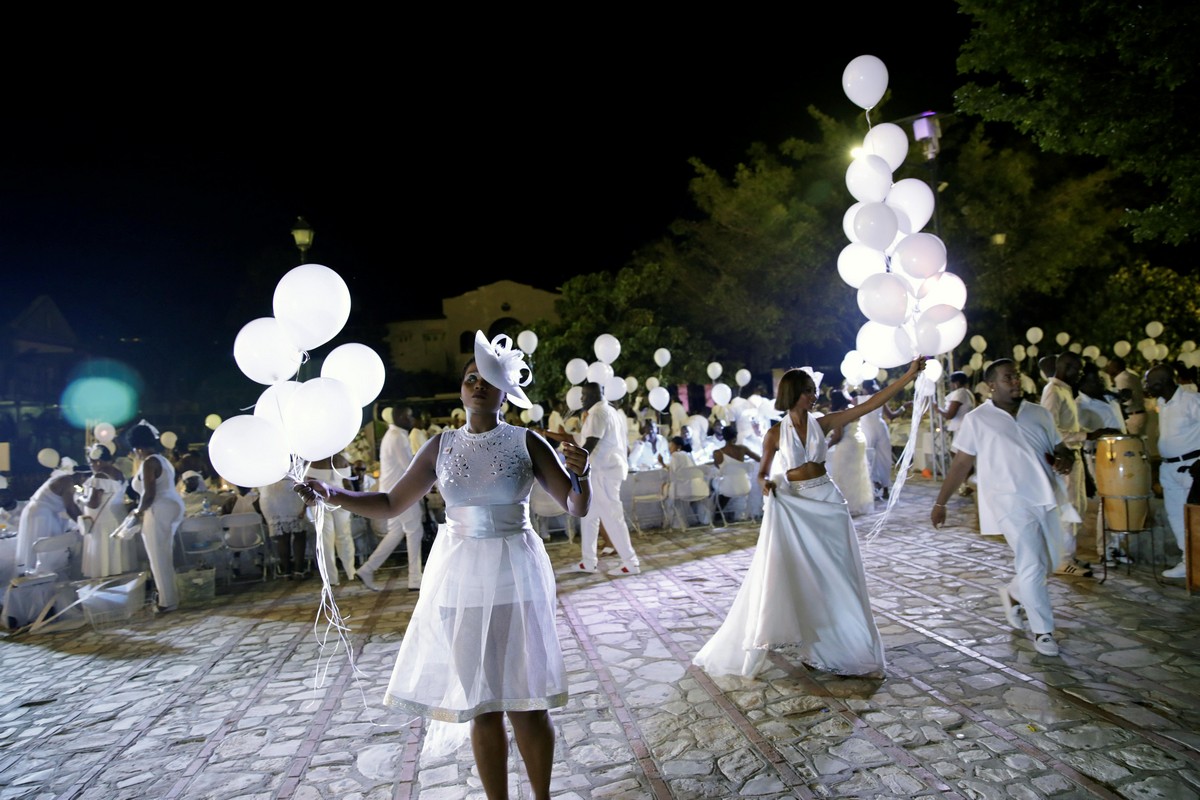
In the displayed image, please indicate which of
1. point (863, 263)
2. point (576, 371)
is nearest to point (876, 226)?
point (863, 263)

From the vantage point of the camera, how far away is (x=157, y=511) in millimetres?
8023

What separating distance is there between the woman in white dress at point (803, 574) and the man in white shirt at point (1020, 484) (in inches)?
28.9

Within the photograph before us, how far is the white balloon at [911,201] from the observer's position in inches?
235

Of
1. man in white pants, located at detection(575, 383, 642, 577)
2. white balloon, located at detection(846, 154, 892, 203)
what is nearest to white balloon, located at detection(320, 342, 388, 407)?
white balloon, located at detection(846, 154, 892, 203)

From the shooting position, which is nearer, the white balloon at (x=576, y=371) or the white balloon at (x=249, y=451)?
the white balloon at (x=249, y=451)

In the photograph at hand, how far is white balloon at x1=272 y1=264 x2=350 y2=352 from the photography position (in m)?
3.56

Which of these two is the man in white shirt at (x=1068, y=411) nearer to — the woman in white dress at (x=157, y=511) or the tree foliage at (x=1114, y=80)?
the tree foliage at (x=1114, y=80)

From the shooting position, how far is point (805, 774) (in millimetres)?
3553

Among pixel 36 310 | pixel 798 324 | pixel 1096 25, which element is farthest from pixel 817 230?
pixel 36 310

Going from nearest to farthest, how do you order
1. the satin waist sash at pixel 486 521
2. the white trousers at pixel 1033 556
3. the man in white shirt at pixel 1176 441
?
the satin waist sash at pixel 486 521 → the white trousers at pixel 1033 556 → the man in white shirt at pixel 1176 441

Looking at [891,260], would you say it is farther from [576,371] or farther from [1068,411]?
[576,371]

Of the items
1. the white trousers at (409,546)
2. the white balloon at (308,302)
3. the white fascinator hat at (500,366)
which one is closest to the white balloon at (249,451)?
the white balloon at (308,302)
